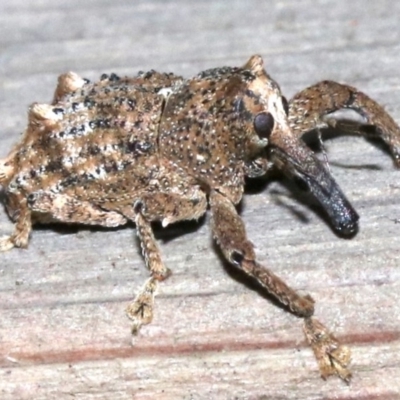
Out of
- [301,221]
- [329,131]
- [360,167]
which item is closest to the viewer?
[301,221]

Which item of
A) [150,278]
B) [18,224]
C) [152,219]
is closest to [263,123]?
[152,219]

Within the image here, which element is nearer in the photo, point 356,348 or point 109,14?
point 356,348

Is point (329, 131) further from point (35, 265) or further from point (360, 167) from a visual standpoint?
point (35, 265)

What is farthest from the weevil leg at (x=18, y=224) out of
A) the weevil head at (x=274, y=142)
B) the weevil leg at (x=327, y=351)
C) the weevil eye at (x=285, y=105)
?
the weevil leg at (x=327, y=351)

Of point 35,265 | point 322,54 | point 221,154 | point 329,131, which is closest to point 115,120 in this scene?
point 221,154

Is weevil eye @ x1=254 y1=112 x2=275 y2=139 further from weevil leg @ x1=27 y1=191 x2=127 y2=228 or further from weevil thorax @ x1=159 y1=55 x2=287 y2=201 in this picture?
weevil leg @ x1=27 y1=191 x2=127 y2=228

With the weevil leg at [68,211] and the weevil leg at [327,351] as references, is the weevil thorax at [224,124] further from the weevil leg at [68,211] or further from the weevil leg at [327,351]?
the weevil leg at [327,351]

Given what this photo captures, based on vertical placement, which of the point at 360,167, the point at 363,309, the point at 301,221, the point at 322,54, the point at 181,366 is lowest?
the point at 181,366

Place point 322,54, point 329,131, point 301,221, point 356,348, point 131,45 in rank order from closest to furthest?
point 356,348 < point 301,221 < point 329,131 < point 322,54 < point 131,45
